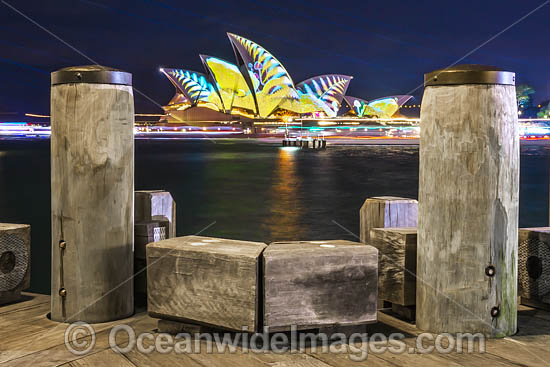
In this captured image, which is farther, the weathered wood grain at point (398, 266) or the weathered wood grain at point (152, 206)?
the weathered wood grain at point (152, 206)

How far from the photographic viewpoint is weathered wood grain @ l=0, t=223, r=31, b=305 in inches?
143

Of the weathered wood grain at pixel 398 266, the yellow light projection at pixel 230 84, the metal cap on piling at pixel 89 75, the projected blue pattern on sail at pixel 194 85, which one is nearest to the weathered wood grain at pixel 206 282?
the weathered wood grain at pixel 398 266

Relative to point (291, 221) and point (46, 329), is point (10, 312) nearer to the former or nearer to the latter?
point (46, 329)

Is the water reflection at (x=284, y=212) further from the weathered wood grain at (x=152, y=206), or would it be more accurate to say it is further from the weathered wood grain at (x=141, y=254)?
the weathered wood grain at (x=141, y=254)

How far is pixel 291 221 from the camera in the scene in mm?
12227

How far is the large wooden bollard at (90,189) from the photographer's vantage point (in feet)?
10.6

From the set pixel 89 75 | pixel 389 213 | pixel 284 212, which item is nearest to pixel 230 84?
pixel 284 212

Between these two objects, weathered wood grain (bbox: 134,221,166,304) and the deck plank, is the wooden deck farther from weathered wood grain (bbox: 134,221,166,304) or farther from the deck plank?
weathered wood grain (bbox: 134,221,166,304)

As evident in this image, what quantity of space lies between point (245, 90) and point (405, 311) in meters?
90.4

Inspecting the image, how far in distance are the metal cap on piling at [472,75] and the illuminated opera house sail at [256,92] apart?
76716mm

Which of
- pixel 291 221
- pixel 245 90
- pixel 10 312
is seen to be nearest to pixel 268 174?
pixel 291 221

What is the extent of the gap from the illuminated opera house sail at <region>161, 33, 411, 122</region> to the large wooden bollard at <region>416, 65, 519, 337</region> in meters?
76.8

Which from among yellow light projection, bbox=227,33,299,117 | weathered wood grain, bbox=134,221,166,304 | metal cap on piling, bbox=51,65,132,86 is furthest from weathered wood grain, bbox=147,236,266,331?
yellow light projection, bbox=227,33,299,117

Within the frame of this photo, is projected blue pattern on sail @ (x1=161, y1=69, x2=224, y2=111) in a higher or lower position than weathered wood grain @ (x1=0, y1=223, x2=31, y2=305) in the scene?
higher
